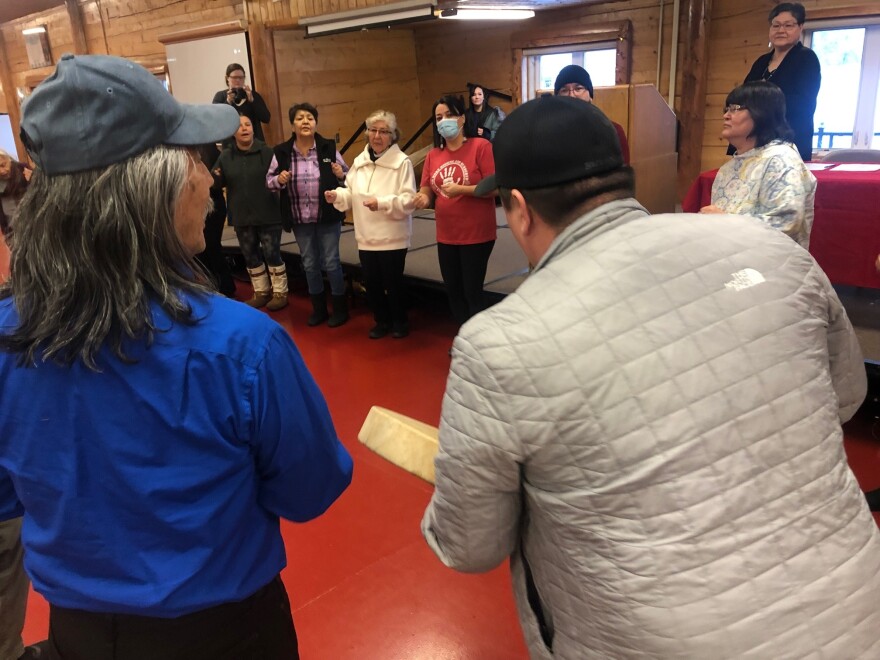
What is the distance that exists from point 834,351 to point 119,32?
10.8 metres

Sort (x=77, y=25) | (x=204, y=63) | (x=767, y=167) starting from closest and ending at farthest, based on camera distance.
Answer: (x=767, y=167)
(x=204, y=63)
(x=77, y=25)

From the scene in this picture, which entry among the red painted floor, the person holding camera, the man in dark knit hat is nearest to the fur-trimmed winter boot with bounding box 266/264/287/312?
the person holding camera

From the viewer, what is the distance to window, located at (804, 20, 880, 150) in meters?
5.51

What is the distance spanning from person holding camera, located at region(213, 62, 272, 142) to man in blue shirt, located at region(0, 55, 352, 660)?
477 centimetres

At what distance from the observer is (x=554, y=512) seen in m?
0.98

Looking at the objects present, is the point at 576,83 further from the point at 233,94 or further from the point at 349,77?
the point at 349,77

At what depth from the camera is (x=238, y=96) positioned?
18.5 ft

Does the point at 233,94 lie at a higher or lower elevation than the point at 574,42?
lower

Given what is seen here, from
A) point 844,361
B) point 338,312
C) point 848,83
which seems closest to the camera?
point 844,361

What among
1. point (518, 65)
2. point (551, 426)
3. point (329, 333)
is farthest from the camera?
point (518, 65)

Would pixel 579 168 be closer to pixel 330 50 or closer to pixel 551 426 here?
pixel 551 426

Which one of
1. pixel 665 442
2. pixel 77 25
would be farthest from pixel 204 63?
pixel 665 442

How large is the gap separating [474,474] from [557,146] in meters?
0.52

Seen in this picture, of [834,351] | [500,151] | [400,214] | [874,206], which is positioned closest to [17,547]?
[500,151]
